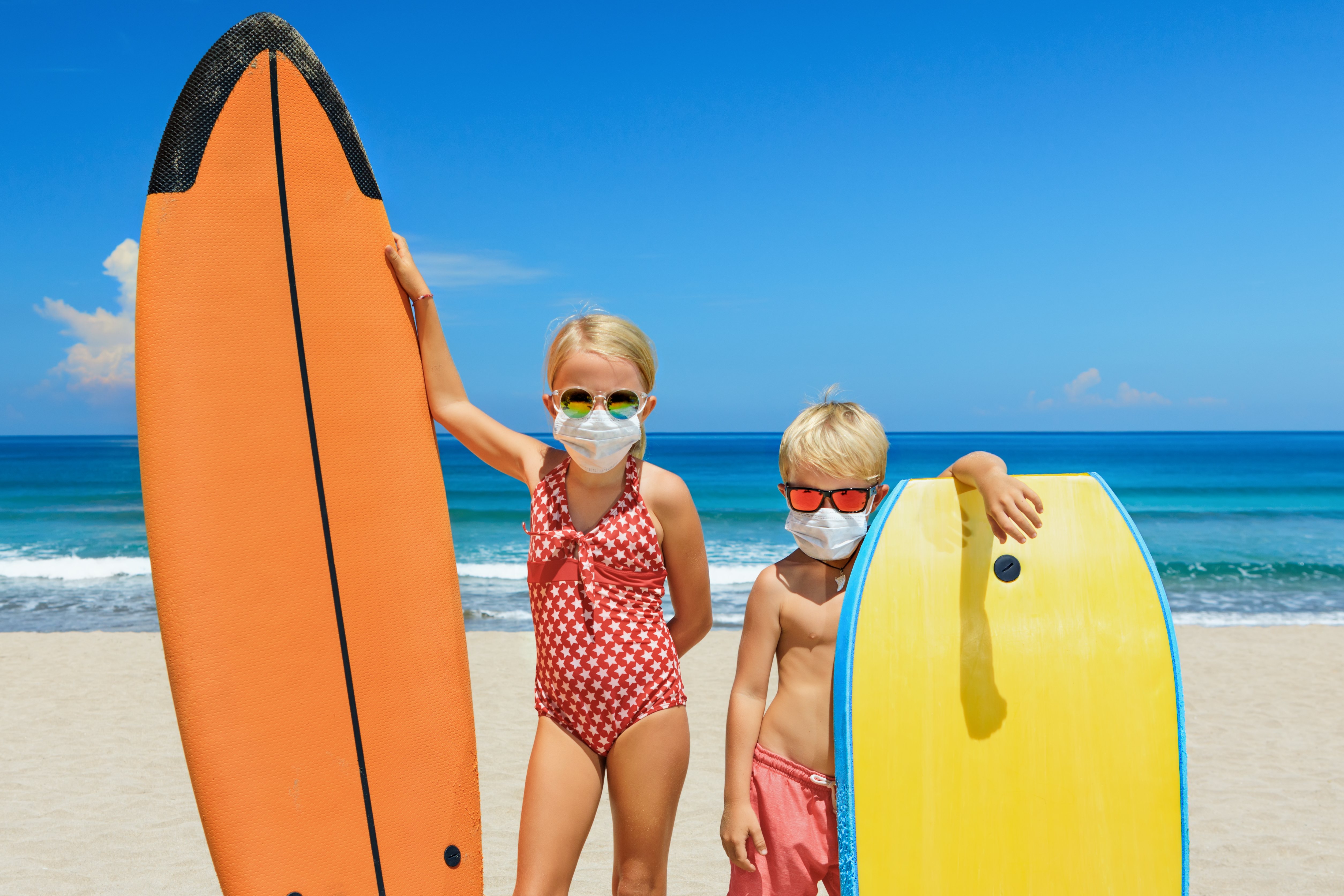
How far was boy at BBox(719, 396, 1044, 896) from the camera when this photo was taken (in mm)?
1940

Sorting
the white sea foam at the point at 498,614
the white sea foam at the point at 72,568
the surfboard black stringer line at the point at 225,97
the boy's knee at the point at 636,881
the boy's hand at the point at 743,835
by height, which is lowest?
the white sea foam at the point at 498,614

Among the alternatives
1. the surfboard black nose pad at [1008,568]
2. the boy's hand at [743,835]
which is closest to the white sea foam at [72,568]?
the boy's hand at [743,835]

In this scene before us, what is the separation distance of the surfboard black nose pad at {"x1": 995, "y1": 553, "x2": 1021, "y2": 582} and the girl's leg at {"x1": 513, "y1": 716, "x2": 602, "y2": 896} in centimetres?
106

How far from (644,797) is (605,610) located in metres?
0.42

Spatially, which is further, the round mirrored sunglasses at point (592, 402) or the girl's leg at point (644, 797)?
the round mirrored sunglasses at point (592, 402)

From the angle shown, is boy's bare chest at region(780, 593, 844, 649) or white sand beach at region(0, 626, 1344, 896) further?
white sand beach at region(0, 626, 1344, 896)

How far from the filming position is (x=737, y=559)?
16188 millimetres

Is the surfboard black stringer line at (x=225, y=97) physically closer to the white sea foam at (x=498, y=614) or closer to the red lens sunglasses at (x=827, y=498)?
the red lens sunglasses at (x=827, y=498)

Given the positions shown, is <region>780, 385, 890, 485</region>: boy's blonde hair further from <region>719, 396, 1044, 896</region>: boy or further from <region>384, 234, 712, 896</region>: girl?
<region>384, 234, 712, 896</region>: girl

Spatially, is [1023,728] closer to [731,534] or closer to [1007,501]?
[1007,501]

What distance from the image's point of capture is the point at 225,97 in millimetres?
2297

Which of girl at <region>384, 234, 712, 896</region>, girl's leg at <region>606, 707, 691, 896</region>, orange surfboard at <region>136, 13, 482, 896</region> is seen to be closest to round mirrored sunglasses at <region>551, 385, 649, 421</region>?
girl at <region>384, 234, 712, 896</region>

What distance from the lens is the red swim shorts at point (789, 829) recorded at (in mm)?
1943

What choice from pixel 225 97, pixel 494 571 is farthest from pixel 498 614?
pixel 225 97
